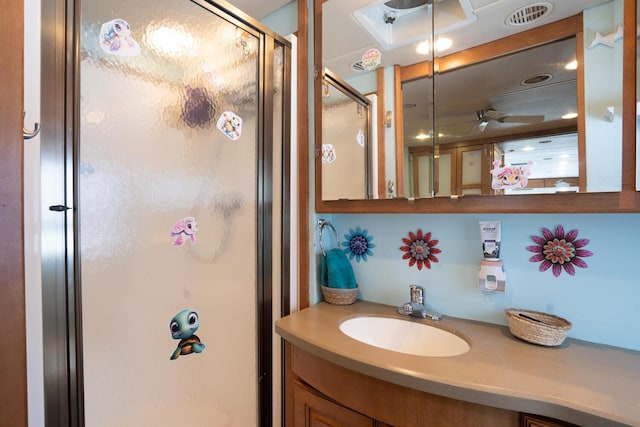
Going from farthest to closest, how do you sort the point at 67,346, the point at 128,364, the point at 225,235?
the point at 225,235 → the point at 128,364 → the point at 67,346

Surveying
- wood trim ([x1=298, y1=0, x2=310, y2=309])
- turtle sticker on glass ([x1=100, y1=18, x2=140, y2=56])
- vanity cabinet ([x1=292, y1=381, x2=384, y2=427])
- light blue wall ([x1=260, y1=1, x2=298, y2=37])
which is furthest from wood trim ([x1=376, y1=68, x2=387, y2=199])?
turtle sticker on glass ([x1=100, y1=18, x2=140, y2=56])

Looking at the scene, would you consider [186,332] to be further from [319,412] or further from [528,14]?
[528,14]

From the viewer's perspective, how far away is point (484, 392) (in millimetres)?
712

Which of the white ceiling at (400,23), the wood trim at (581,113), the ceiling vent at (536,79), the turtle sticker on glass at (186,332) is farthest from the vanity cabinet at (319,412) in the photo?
the white ceiling at (400,23)

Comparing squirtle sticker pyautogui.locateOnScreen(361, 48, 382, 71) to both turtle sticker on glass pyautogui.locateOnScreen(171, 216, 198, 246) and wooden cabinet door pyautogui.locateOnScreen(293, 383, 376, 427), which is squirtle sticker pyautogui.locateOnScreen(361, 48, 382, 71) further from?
wooden cabinet door pyautogui.locateOnScreen(293, 383, 376, 427)

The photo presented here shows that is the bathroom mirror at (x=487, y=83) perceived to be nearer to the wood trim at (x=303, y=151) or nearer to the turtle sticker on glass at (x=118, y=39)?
the wood trim at (x=303, y=151)

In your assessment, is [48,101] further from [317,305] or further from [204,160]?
[317,305]

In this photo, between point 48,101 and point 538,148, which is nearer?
point 48,101

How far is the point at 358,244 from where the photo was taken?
1478mm

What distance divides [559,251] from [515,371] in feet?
1.58

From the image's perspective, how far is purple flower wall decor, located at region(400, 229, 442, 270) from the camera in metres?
1.28

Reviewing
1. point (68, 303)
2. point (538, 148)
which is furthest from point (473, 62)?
point (68, 303)

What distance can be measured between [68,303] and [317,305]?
3.02 ft

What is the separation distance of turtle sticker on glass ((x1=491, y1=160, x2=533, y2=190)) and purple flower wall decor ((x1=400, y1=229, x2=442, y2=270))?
0.35 metres
